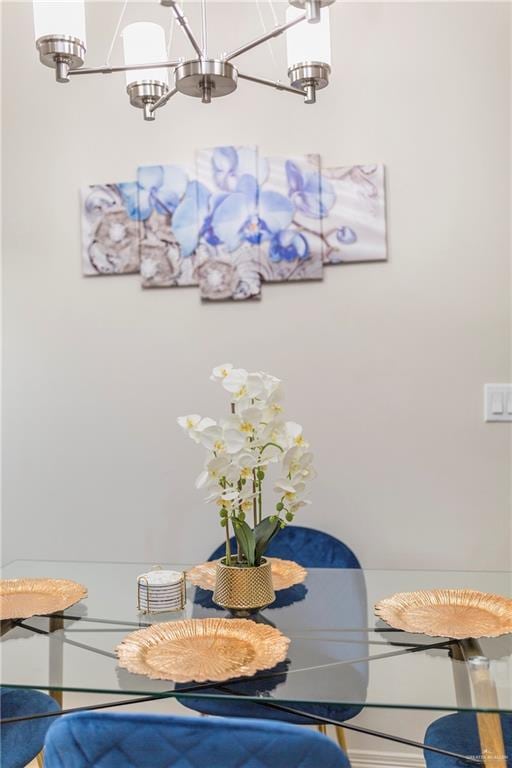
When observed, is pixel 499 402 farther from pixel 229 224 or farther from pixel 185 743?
pixel 185 743

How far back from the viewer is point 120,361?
8.34 feet

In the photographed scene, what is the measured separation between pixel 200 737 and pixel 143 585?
71 centimetres

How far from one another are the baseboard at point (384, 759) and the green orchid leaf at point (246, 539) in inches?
46.0

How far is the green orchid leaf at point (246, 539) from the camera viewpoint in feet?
5.02

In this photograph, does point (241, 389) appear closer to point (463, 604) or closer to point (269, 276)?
point (463, 604)

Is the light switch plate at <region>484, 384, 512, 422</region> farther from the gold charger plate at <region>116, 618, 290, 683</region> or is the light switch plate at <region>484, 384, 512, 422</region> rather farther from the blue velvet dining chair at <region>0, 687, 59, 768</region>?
the blue velvet dining chair at <region>0, 687, 59, 768</region>

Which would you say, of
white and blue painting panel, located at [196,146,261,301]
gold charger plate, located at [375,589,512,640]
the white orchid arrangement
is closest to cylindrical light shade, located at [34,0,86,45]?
the white orchid arrangement

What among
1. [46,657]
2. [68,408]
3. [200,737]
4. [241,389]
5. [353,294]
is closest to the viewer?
[200,737]

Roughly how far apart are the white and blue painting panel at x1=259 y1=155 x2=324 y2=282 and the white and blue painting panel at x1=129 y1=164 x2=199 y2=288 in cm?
25

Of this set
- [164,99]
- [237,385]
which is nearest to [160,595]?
[237,385]

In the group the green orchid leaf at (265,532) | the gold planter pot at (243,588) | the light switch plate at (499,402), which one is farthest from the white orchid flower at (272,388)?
the light switch plate at (499,402)

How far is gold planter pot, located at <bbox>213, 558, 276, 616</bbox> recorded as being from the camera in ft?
5.08

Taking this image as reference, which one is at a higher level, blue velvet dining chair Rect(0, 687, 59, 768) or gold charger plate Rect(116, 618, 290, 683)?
gold charger plate Rect(116, 618, 290, 683)

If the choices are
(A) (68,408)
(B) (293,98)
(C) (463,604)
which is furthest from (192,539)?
(B) (293,98)
